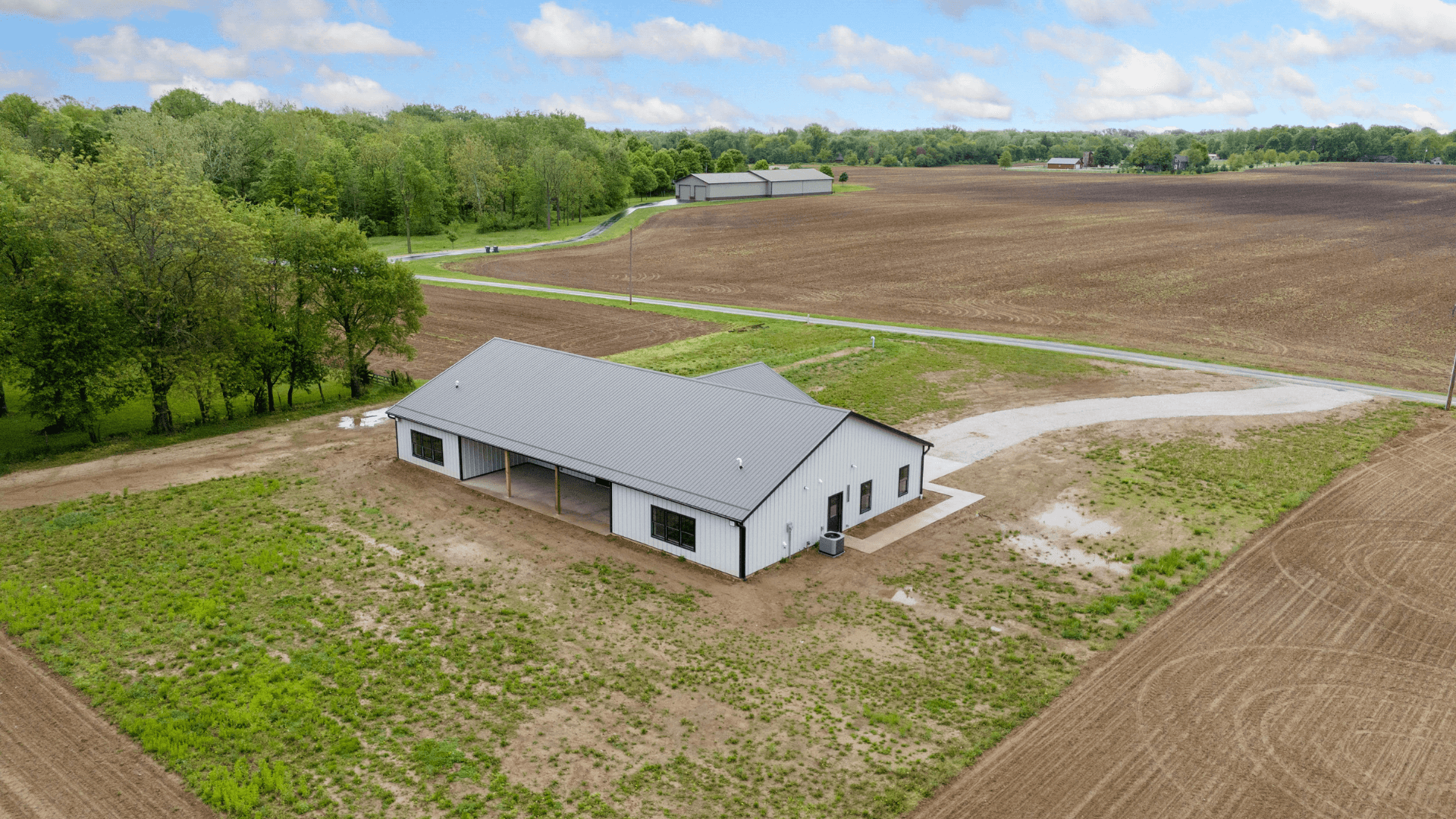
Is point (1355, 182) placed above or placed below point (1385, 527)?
above

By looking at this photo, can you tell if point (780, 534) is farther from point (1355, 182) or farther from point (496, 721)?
point (1355, 182)

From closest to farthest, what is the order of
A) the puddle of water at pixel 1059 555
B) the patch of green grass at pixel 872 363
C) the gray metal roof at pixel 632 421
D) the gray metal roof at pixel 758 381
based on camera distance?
the puddle of water at pixel 1059 555 → the gray metal roof at pixel 632 421 → the gray metal roof at pixel 758 381 → the patch of green grass at pixel 872 363

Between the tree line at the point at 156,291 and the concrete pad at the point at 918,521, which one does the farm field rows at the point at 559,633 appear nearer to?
the concrete pad at the point at 918,521

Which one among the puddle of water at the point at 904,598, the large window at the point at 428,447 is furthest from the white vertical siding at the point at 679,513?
the large window at the point at 428,447

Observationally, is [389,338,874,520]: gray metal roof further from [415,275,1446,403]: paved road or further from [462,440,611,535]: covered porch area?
[415,275,1446,403]: paved road

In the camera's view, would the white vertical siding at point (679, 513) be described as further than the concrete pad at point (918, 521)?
No

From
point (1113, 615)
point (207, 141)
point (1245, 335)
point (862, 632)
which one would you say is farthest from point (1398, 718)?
point (207, 141)
